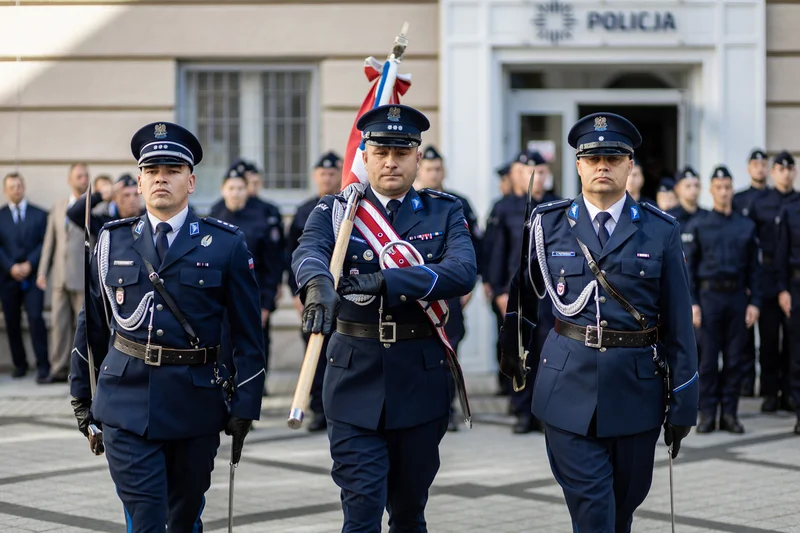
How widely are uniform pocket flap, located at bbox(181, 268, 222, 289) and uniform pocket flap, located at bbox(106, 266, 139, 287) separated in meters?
0.19

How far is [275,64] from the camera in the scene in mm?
14688

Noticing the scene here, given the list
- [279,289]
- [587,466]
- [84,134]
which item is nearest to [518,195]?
[279,289]

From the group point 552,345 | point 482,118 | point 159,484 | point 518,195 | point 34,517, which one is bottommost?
point 34,517

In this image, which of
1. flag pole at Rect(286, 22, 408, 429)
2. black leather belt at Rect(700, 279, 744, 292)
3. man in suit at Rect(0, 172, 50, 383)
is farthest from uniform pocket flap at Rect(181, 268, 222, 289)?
man in suit at Rect(0, 172, 50, 383)

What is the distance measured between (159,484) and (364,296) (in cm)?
110

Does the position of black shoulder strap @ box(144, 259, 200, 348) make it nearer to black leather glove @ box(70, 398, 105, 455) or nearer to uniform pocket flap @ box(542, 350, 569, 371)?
black leather glove @ box(70, 398, 105, 455)

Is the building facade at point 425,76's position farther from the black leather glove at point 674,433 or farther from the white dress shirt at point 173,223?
the white dress shirt at point 173,223

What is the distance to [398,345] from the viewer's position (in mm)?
5562

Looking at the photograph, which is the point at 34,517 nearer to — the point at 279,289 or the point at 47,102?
the point at 279,289

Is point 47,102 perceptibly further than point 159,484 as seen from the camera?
Yes

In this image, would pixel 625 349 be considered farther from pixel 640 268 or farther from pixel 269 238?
pixel 269 238

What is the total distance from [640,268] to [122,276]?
2137 mm

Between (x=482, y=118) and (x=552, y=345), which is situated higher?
(x=482, y=118)

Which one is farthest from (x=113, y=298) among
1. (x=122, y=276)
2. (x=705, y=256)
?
(x=705, y=256)
